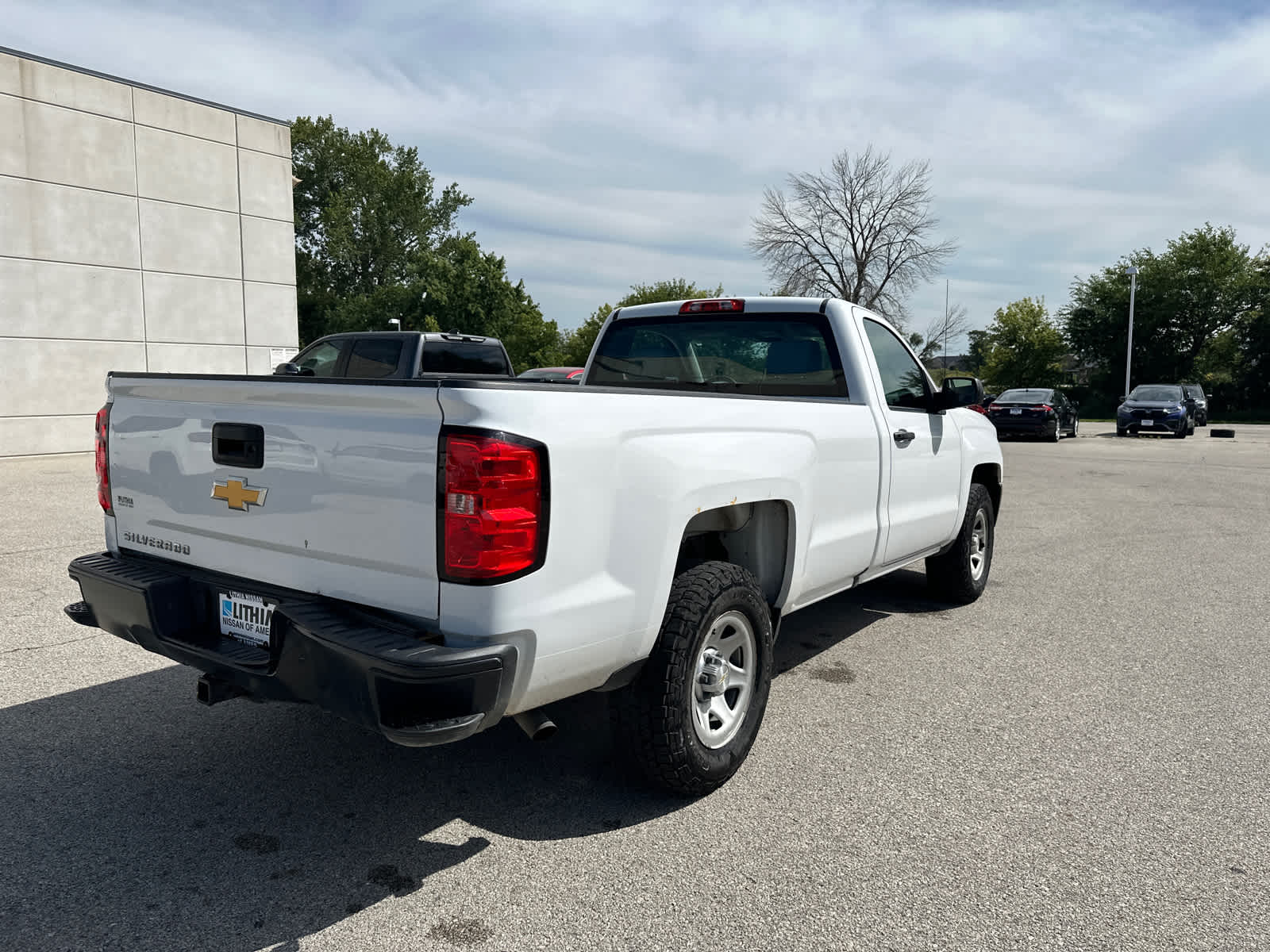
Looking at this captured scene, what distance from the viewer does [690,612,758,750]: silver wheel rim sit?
343 cm

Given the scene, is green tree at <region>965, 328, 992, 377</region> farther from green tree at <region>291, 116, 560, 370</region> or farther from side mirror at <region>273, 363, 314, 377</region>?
side mirror at <region>273, 363, 314, 377</region>

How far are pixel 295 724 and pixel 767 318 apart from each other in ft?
10.0

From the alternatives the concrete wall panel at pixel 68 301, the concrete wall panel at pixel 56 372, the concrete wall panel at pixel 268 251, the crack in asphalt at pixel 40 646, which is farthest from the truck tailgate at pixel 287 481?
the concrete wall panel at pixel 268 251

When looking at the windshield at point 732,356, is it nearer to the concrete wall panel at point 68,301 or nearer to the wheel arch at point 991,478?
the wheel arch at point 991,478

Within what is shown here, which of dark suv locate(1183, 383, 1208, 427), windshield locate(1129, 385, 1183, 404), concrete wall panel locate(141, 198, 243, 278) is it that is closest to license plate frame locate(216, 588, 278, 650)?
concrete wall panel locate(141, 198, 243, 278)

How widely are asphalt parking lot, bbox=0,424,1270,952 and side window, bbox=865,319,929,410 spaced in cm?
145

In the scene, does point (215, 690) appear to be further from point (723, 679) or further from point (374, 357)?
A: point (374, 357)

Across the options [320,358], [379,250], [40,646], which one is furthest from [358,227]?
[40,646]

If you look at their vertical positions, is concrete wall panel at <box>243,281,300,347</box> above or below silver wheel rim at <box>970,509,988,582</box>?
above

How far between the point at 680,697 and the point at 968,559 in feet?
12.1

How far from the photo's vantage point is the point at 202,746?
3.84 m

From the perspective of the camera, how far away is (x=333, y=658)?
2.60 m

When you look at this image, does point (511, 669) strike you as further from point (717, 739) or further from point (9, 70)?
point (9, 70)

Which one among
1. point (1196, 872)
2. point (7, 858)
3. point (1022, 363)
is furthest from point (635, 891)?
point (1022, 363)
